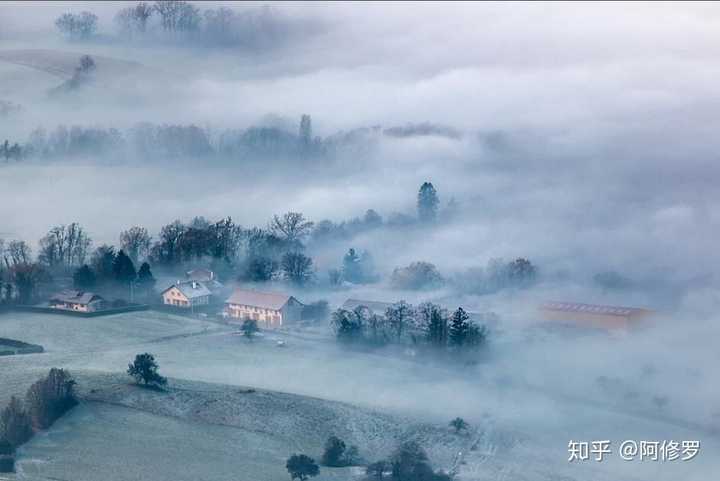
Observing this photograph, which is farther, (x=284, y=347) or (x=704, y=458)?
Answer: (x=284, y=347)

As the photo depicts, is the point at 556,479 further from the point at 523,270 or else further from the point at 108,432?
the point at 523,270

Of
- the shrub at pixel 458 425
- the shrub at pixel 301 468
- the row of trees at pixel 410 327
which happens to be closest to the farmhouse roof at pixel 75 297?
the row of trees at pixel 410 327

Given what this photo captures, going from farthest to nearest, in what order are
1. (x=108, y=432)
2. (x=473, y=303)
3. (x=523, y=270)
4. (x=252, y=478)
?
1. (x=523, y=270)
2. (x=473, y=303)
3. (x=108, y=432)
4. (x=252, y=478)

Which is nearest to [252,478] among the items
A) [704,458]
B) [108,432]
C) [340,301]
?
[108,432]

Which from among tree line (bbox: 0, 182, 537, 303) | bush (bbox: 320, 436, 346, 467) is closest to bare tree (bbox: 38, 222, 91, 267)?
tree line (bbox: 0, 182, 537, 303)

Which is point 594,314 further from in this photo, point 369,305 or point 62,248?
point 62,248

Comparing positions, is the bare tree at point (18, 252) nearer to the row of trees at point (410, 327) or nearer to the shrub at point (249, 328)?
the shrub at point (249, 328)
